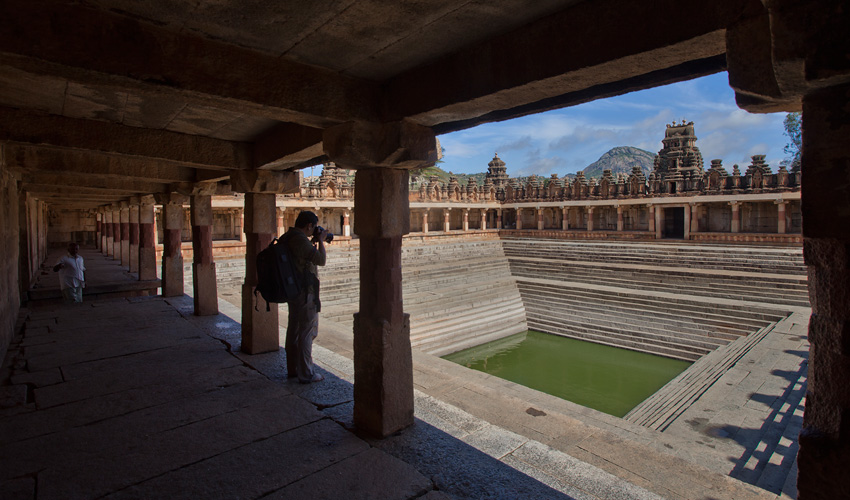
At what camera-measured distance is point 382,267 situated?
3512 mm

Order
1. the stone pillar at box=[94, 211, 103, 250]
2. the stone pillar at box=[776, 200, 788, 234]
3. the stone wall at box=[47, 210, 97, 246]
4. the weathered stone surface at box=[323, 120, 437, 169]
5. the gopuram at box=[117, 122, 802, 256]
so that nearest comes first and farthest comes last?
the weathered stone surface at box=[323, 120, 437, 169]
the stone pillar at box=[776, 200, 788, 234]
the gopuram at box=[117, 122, 802, 256]
the stone pillar at box=[94, 211, 103, 250]
the stone wall at box=[47, 210, 97, 246]

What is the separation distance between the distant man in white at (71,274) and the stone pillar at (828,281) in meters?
10.5

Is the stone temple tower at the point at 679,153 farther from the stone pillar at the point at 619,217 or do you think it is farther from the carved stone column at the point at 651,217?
the stone pillar at the point at 619,217

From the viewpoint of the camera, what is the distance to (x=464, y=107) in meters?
2.88

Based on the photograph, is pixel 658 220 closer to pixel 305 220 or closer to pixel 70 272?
pixel 305 220

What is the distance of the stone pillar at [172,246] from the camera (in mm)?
9023

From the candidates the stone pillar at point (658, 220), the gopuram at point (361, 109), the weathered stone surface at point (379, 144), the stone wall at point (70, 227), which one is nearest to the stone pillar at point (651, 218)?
the stone pillar at point (658, 220)

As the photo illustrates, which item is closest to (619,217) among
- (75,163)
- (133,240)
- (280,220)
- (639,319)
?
(639,319)

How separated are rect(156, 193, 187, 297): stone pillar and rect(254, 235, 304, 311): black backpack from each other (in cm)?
590

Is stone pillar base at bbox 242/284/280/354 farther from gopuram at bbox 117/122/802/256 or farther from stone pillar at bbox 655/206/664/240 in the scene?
stone pillar at bbox 655/206/664/240

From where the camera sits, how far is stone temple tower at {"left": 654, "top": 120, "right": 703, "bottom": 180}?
25.5 m

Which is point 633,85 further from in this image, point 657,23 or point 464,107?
point 464,107

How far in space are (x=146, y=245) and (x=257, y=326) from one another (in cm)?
774

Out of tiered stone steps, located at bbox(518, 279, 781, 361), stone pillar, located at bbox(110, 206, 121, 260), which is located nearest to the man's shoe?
tiered stone steps, located at bbox(518, 279, 781, 361)
